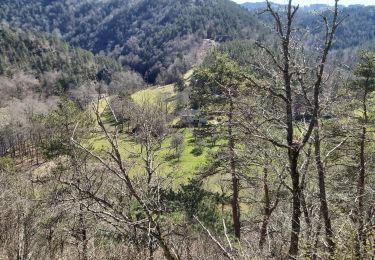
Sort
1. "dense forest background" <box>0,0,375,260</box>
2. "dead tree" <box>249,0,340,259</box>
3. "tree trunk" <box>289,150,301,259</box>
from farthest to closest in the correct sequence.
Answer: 1. "tree trunk" <box>289,150,301,259</box>
2. "dead tree" <box>249,0,340,259</box>
3. "dense forest background" <box>0,0,375,260</box>

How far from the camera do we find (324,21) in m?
6.14

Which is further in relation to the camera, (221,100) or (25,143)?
(25,143)

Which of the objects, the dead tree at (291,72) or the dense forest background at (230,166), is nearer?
the dense forest background at (230,166)

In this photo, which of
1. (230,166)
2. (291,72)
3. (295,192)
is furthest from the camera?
(230,166)

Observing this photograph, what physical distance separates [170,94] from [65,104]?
86.7m

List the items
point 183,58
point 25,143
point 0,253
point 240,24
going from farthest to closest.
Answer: point 240,24
point 183,58
point 25,143
point 0,253

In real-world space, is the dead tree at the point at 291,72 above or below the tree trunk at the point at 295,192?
above

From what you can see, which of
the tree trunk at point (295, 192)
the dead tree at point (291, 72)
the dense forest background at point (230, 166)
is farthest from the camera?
Result: the tree trunk at point (295, 192)

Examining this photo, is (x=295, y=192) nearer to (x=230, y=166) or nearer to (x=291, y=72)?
(x=291, y=72)

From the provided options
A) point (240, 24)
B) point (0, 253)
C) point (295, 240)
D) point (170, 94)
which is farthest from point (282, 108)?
point (240, 24)

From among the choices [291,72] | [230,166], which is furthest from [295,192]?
[230,166]

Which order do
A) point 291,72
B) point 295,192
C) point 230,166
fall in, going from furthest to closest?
point 230,166
point 295,192
point 291,72

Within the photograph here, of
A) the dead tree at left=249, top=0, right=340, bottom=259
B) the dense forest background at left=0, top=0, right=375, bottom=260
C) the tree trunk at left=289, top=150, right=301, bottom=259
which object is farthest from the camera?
the tree trunk at left=289, top=150, right=301, bottom=259

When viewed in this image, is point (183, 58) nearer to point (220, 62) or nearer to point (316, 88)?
point (220, 62)
